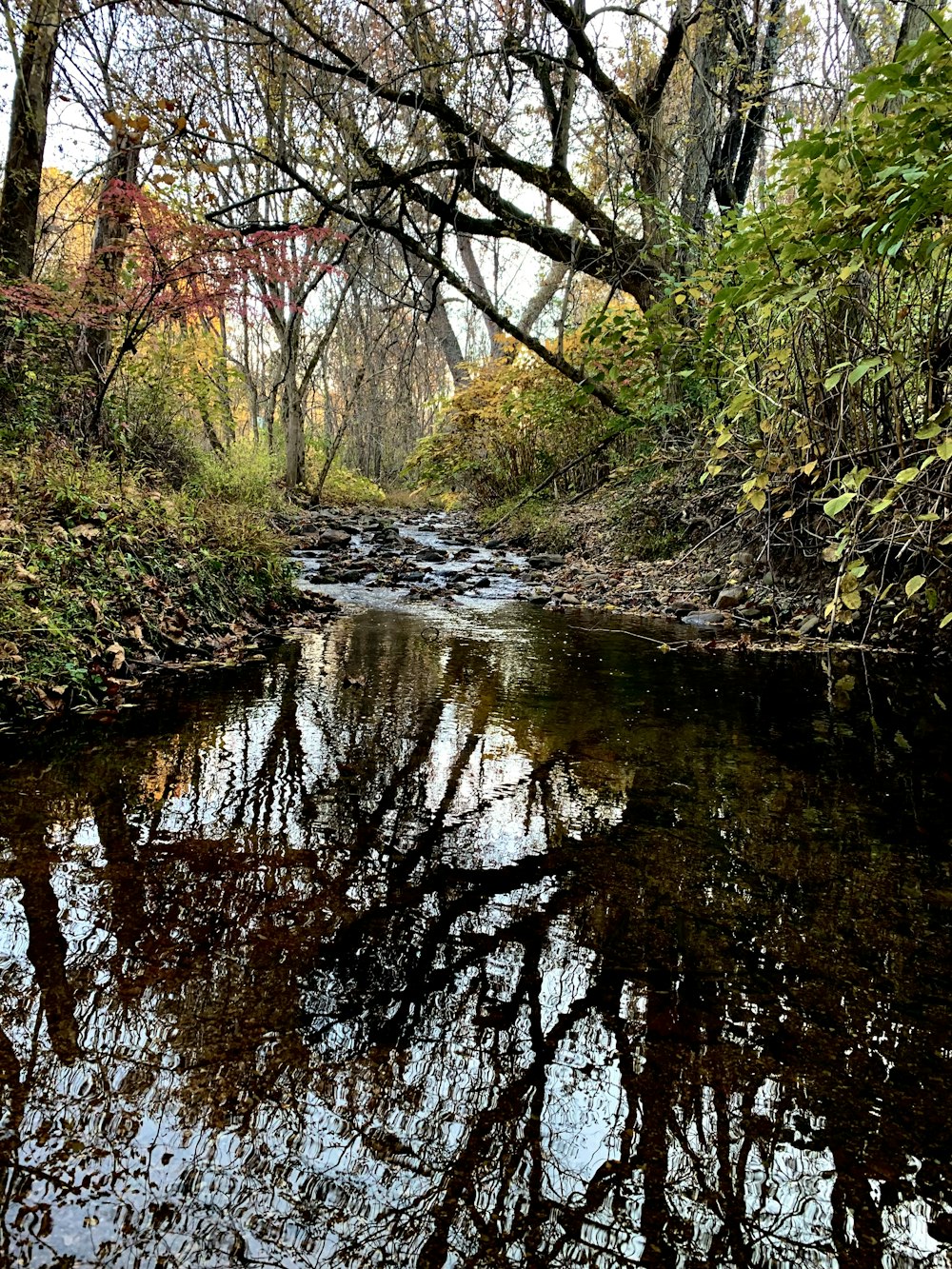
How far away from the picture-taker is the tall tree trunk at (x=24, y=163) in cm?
603

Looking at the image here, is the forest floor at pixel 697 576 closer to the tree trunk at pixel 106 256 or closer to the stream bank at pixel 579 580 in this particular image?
the stream bank at pixel 579 580

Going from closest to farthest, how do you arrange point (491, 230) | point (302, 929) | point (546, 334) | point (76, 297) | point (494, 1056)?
point (494, 1056)
point (302, 929)
point (76, 297)
point (491, 230)
point (546, 334)

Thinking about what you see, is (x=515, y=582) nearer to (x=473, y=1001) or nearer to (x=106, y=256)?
(x=106, y=256)

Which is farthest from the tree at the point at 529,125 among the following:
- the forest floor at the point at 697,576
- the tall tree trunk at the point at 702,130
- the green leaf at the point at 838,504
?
the green leaf at the point at 838,504

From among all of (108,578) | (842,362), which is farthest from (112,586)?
(842,362)

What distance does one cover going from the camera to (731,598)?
19.2 feet

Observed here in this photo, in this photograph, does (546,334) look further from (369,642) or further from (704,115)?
(369,642)

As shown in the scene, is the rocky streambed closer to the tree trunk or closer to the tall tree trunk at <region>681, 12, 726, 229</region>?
the tree trunk

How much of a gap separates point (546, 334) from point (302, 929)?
1618 cm

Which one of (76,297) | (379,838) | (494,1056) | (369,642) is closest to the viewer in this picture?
(494,1056)

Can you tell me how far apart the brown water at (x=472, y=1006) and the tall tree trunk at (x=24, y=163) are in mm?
5567

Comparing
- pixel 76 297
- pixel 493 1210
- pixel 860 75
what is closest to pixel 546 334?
pixel 76 297

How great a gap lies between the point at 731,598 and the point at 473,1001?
16.5 feet

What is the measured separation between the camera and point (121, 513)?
14.9 ft
